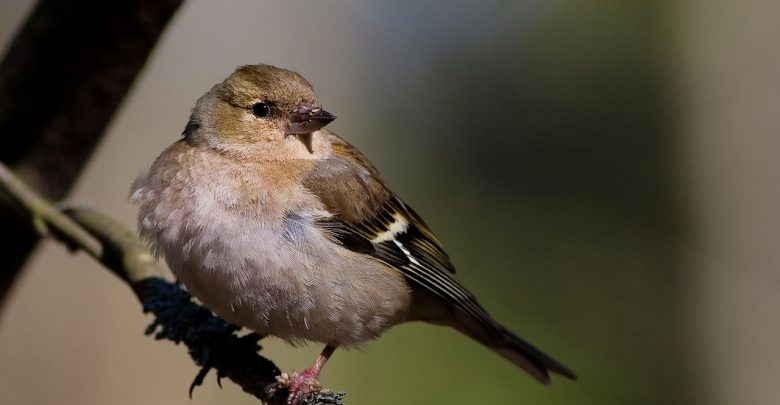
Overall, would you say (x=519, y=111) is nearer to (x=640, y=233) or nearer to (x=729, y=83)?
(x=640, y=233)

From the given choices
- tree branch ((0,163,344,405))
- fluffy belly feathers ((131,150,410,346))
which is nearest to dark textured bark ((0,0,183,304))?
tree branch ((0,163,344,405))

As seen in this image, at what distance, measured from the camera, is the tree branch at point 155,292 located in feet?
8.12

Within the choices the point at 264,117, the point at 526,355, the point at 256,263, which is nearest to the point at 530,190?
the point at 526,355

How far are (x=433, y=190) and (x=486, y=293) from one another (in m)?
1.81

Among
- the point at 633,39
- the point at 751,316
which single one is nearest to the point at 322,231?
the point at 751,316

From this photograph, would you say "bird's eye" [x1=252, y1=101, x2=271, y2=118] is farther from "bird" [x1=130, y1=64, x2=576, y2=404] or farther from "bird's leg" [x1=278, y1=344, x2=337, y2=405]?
"bird's leg" [x1=278, y1=344, x2=337, y2=405]

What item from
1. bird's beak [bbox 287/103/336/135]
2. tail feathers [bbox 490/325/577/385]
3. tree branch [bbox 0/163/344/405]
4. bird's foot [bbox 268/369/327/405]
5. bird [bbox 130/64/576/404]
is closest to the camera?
bird's foot [bbox 268/369/327/405]

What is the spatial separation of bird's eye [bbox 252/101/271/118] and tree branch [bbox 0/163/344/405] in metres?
0.58

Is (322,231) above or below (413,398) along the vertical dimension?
Answer: above

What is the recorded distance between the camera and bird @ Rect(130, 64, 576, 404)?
258 centimetres

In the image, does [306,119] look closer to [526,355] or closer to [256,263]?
[256,263]

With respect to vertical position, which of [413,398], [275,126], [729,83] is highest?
[729,83]

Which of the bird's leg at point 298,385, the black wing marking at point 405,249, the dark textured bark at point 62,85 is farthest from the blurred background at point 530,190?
the bird's leg at point 298,385

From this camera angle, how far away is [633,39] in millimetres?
8953
